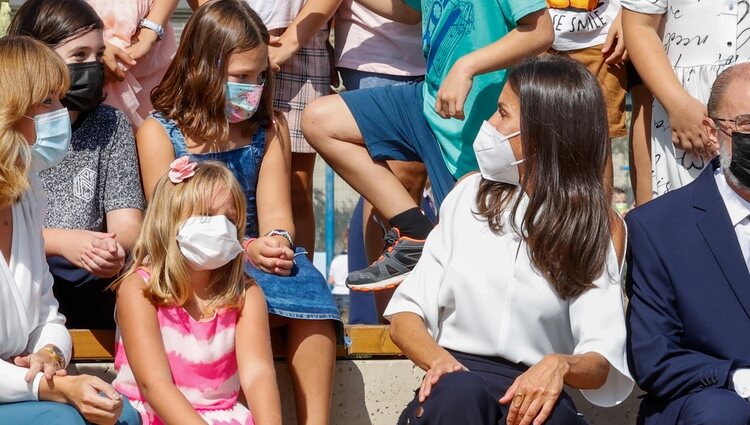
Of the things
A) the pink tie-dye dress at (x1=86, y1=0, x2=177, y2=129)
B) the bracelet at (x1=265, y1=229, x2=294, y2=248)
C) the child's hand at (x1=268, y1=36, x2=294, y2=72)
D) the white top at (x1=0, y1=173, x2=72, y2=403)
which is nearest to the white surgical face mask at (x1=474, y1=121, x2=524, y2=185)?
the bracelet at (x1=265, y1=229, x2=294, y2=248)

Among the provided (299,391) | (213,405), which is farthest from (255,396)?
(299,391)

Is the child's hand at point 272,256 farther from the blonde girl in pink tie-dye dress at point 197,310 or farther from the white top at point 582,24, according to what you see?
the white top at point 582,24

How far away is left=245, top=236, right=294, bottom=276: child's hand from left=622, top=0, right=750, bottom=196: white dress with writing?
1399 millimetres

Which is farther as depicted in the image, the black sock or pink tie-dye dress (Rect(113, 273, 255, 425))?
the black sock

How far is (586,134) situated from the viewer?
3680 mm

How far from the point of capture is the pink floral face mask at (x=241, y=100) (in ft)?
14.6

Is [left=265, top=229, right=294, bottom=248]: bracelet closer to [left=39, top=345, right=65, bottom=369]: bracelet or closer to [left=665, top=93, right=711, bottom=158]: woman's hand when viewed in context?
[left=39, top=345, right=65, bottom=369]: bracelet

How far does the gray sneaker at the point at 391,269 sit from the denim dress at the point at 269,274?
0.46 ft

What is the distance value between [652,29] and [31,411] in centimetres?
257

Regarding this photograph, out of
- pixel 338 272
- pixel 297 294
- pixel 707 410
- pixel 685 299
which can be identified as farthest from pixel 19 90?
pixel 338 272

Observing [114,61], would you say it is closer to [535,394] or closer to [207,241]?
[207,241]

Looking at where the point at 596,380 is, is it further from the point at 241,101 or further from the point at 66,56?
the point at 66,56

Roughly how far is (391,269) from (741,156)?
135 centimetres

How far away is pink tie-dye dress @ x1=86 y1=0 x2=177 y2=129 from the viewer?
Answer: 16.0ft
